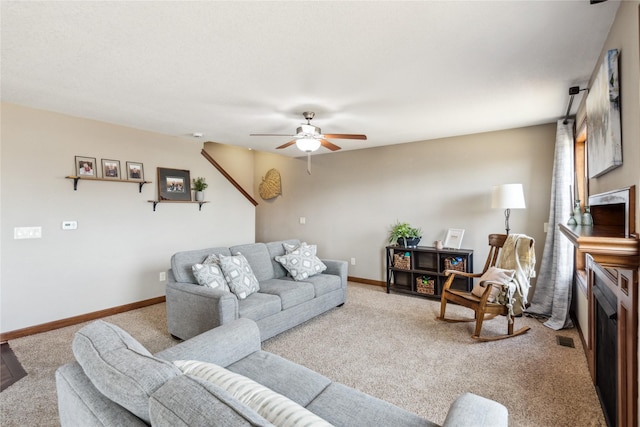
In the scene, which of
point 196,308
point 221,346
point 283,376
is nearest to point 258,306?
point 196,308

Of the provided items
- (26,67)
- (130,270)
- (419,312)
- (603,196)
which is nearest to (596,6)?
(603,196)

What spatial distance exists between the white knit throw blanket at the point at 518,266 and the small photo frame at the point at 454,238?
959 millimetres

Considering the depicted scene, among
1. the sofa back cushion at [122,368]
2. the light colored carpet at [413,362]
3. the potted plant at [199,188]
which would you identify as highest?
the potted plant at [199,188]

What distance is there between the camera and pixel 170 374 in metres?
0.97

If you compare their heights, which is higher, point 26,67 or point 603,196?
point 26,67

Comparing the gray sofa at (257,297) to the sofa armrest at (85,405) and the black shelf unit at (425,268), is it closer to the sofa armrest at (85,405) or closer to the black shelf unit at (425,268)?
the black shelf unit at (425,268)

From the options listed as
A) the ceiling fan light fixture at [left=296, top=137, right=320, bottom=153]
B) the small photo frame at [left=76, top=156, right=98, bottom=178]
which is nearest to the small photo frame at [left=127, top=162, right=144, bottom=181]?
the small photo frame at [left=76, top=156, right=98, bottom=178]

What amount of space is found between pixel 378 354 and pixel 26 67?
3.56m

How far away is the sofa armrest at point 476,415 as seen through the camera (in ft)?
3.36

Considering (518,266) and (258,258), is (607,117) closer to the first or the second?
(518,266)

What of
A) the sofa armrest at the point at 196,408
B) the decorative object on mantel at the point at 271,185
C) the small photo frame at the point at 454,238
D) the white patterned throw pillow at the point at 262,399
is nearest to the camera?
the sofa armrest at the point at 196,408

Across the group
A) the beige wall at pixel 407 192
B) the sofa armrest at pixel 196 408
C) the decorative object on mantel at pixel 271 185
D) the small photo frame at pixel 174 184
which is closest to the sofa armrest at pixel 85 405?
the sofa armrest at pixel 196 408

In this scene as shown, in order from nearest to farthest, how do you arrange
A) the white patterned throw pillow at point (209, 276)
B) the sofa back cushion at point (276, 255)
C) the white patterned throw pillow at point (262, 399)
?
1. the white patterned throw pillow at point (262, 399)
2. the white patterned throw pillow at point (209, 276)
3. the sofa back cushion at point (276, 255)

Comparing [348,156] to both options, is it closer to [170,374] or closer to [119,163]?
[119,163]
